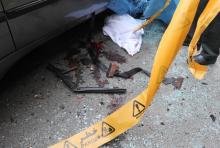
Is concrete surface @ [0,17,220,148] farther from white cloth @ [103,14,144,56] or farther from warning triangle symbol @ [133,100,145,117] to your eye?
white cloth @ [103,14,144,56]

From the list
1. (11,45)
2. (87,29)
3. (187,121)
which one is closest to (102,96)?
(187,121)

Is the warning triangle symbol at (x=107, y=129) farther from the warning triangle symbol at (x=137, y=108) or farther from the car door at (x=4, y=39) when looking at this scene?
the car door at (x=4, y=39)

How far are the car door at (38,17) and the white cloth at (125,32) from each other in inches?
29.4

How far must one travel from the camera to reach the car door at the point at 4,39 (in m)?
2.09

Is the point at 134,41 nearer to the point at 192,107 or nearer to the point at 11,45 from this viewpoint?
the point at 192,107

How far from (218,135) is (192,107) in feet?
1.19

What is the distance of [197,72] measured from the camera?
2146mm

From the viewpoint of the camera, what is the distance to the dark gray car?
214cm

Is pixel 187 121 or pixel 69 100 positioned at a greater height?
pixel 69 100

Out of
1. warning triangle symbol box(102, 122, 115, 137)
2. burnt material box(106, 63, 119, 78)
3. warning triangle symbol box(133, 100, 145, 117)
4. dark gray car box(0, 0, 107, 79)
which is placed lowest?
burnt material box(106, 63, 119, 78)

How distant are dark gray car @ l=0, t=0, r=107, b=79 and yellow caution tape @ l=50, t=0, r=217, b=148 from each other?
798 mm

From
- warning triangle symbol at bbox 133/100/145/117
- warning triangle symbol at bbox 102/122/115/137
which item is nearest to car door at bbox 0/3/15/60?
warning triangle symbol at bbox 102/122/115/137

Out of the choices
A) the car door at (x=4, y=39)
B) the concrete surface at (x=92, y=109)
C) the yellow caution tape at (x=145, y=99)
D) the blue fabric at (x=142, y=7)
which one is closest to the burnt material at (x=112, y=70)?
the concrete surface at (x=92, y=109)

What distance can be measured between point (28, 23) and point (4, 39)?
0.26m
